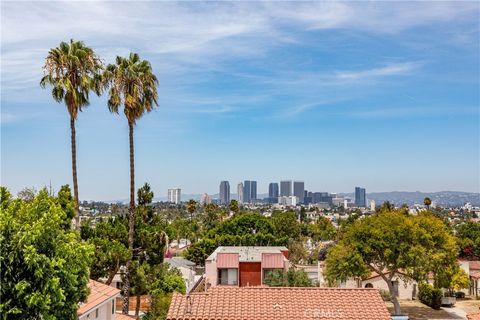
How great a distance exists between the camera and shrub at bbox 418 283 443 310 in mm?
49753

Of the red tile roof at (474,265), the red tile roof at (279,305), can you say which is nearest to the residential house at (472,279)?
the red tile roof at (474,265)

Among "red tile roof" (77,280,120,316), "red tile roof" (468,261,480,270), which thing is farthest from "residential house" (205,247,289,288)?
"red tile roof" (468,261,480,270)

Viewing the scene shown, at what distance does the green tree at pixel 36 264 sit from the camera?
47.7 ft

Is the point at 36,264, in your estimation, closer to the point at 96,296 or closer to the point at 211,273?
the point at 96,296

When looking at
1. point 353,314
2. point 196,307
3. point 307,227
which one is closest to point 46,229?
point 196,307

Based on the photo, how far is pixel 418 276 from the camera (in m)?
43.6

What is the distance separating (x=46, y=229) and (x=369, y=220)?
35.9 m

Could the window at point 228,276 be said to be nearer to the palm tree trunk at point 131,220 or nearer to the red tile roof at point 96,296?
the palm tree trunk at point 131,220

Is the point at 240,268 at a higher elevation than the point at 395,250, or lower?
lower

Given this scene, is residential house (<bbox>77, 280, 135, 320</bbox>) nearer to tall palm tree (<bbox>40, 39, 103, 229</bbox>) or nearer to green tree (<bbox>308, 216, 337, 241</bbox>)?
tall palm tree (<bbox>40, 39, 103, 229</bbox>)

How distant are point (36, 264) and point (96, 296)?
34.9ft

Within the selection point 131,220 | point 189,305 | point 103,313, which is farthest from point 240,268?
point 189,305

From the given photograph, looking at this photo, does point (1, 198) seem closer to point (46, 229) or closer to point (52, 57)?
point (46, 229)

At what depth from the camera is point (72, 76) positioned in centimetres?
3028
